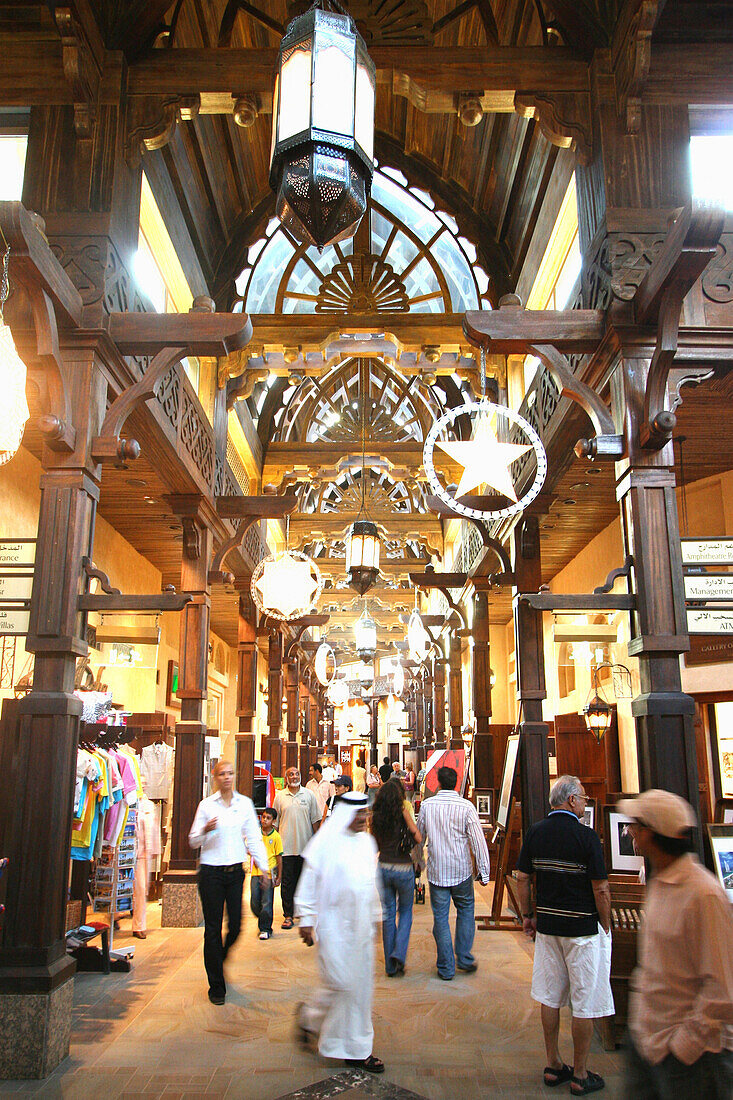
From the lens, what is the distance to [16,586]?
19.1 feet

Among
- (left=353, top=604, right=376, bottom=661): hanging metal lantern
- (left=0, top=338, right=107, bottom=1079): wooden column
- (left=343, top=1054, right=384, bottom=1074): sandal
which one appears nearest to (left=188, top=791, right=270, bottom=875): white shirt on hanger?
(left=0, top=338, right=107, bottom=1079): wooden column

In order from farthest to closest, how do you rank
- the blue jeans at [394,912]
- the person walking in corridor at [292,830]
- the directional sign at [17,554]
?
the person walking in corridor at [292,830] < the blue jeans at [394,912] < the directional sign at [17,554]

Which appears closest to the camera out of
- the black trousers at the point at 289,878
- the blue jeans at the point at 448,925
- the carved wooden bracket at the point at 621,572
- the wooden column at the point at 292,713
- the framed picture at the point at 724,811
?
the carved wooden bracket at the point at 621,572

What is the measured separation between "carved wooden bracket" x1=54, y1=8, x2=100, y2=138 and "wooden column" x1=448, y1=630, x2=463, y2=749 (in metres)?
12.5

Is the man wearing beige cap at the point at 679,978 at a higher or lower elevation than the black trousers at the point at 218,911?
higher

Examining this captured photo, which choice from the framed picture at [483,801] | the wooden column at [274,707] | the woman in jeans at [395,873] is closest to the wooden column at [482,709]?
the framed picture at [483,801]

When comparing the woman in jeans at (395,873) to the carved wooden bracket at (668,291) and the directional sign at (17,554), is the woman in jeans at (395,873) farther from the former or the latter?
the carved wooden bracket at (668,291)

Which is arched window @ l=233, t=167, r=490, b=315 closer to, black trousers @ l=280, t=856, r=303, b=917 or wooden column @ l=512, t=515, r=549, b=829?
wooden column @ l=512, t=515, r=549, b=829

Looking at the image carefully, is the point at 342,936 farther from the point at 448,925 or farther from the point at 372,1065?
the point at 448,925

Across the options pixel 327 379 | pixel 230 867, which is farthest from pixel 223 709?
pixel 230 867

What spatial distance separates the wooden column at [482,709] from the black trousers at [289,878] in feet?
14.2

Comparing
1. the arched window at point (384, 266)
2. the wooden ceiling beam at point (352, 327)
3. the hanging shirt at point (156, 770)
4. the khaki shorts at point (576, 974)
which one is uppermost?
the arched window at point (384, 266)

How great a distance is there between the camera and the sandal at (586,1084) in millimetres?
4699

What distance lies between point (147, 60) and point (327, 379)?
29.7ft
